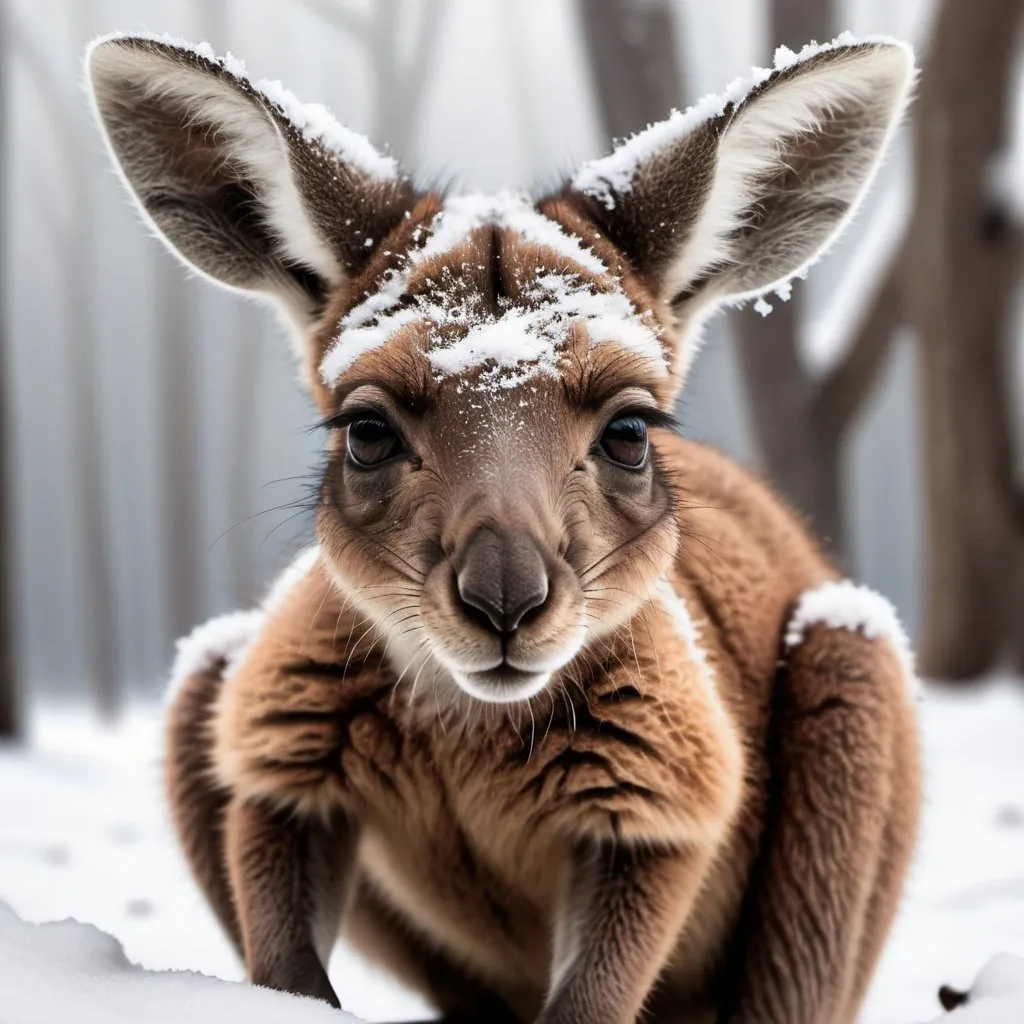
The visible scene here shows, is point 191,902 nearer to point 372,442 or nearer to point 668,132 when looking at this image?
point 372,442

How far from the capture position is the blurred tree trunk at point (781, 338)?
8.79 meters

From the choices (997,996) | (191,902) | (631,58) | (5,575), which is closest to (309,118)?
(997,996)

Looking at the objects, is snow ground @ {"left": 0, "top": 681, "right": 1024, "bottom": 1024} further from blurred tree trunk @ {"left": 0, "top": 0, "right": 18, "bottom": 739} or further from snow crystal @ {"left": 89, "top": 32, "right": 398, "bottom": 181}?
snow crystal @ {"left": 89, "top": 32, "right": 398, "bottom": 181}

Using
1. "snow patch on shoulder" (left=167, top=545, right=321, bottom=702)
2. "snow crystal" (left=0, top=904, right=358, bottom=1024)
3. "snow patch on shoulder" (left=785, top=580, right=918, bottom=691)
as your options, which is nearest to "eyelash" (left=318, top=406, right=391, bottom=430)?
"snow patch on shoulder" (left=167, top=545, right=321, bottom=702)

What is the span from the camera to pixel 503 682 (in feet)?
7.30

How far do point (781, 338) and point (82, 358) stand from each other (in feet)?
39.6

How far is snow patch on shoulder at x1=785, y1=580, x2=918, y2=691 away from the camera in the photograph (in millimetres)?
3105

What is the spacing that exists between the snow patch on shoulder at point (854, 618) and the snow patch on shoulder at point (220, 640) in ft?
3.97

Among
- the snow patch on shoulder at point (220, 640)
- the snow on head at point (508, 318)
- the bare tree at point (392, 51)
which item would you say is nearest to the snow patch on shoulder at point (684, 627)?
the snow on head at point (508, 318)

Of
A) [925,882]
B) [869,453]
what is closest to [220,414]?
[869,453]

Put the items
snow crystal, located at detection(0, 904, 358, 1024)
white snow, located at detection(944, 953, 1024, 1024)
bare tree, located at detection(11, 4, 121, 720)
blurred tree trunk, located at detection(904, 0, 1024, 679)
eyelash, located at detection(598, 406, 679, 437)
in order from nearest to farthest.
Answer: snow crystal, located at detection(0, 904, 358, 1024), white snow, located at detection(944, 953, 1024, 1024), eyelash, located at detection(598, 406, 679, 437), blurred tree trunk, located at detection(904, 0, 1024, 679), bare tree, located at detection(11, 4, 121, 720)

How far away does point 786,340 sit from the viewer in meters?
9.17

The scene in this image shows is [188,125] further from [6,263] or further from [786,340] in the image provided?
[6,263]

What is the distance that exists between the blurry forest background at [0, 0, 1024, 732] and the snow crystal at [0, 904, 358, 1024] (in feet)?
2.84
